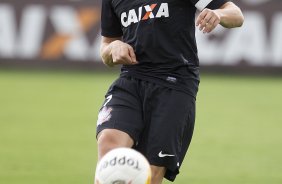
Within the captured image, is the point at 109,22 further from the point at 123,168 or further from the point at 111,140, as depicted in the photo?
the point at 123,168

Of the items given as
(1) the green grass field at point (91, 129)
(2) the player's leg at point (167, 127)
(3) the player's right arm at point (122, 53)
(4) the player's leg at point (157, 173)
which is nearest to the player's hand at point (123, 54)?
(3) the player's right arm at point (122, 53)

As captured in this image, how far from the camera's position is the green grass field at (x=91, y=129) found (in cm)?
946

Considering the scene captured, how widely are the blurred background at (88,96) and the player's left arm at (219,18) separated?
10.3 feet

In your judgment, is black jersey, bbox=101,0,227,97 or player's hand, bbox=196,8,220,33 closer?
player's hand, bbox=196,8,220,33

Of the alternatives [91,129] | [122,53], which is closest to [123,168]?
[122,53]

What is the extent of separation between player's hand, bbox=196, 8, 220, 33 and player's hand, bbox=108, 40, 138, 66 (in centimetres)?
60

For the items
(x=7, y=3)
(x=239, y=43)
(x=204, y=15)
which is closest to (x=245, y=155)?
(x=204, y=15)

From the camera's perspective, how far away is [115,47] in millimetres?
6223

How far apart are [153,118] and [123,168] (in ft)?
3.19

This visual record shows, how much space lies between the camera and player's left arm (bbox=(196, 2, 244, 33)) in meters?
5.86

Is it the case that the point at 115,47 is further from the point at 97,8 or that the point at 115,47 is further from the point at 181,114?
the point at 97,8

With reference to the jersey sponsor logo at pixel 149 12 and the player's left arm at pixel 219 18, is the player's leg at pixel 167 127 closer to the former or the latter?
the jersey sponsor logo at pixel 149 12

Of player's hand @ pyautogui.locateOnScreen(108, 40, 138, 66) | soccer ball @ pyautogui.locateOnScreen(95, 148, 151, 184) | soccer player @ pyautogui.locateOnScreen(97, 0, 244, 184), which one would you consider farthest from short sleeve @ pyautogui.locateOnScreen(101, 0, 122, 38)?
soccer ball @ pyautogui.locateOnScreen(95, 148, 151, 184)

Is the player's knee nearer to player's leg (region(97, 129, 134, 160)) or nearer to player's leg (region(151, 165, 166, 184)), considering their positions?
player's leg (region(151, 165, 166, 184))
